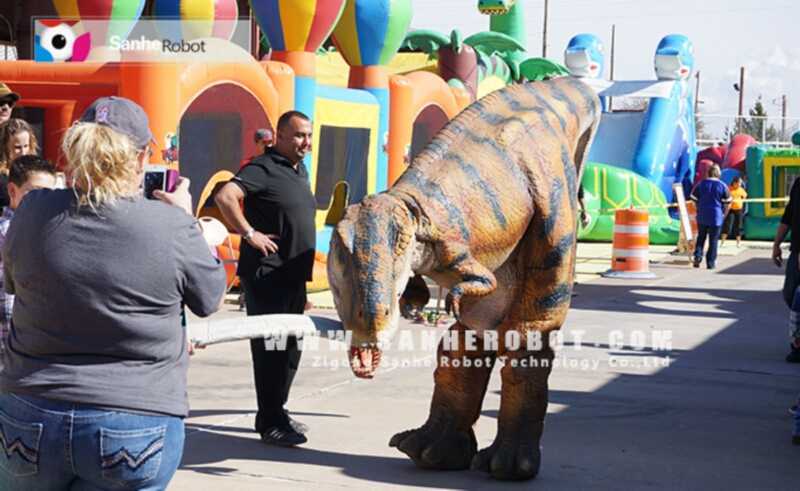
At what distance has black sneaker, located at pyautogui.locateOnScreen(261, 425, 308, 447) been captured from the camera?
6.33 meters

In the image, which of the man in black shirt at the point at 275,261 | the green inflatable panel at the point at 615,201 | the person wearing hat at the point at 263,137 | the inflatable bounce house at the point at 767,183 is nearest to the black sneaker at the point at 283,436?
the man in black shirt at the point at 275,261

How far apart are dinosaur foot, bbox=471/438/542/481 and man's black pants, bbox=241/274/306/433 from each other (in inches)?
49.7

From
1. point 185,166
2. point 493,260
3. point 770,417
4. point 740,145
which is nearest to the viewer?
point 493,260

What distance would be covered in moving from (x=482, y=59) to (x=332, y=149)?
33.6 ft

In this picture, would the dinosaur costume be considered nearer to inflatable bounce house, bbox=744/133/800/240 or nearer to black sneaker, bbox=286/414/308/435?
black sneaker, bbox=286/414/308/435

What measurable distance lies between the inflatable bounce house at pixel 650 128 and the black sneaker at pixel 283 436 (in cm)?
1729

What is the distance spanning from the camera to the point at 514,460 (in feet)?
18.6

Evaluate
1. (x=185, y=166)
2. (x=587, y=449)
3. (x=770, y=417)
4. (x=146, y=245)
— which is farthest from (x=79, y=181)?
(x=185, y=166)

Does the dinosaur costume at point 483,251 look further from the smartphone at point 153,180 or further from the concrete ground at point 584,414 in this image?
the smartphone at point 153,180

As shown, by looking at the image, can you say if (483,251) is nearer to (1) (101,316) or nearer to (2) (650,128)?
(1) (101,316)

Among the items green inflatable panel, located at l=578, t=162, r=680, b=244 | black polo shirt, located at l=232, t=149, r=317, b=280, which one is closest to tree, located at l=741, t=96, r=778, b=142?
green inflatable panel, located at l=578, t=162, r=680, b=244

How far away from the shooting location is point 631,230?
16484mm

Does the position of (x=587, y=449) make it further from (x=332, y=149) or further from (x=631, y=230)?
(x=631, y=230)

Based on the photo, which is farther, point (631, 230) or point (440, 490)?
point (631, 230)
